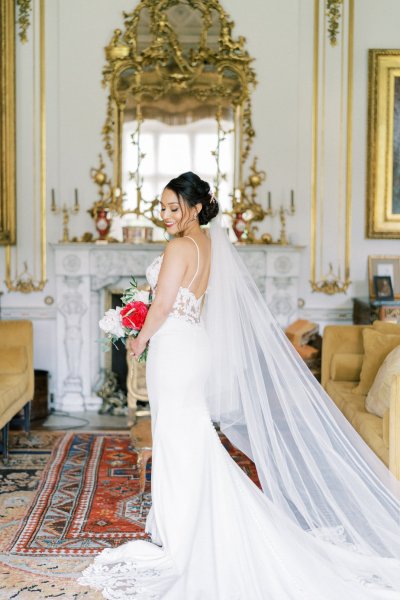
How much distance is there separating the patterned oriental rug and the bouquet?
41.5 inches

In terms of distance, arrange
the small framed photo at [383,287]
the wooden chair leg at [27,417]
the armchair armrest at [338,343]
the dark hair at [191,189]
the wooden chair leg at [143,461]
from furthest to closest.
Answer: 1. the small framed photo at [383,287]
2. the wooden chair leg at [27,417]
3. the armchair armrest at [338,343]
4. the wooden chair leg at [143,461]
5. the dark hair at [191,189]

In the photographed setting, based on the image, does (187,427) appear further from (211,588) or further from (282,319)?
(282,319)

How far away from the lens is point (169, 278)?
350 centimetres

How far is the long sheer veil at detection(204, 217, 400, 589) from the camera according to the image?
3.41 metres

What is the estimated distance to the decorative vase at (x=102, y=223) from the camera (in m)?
7.44

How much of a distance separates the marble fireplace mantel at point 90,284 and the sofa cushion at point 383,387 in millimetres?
2672

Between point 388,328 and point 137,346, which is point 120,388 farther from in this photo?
point 137,346

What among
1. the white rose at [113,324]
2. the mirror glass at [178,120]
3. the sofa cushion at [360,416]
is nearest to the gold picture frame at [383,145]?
the mirror glass at [178,120]

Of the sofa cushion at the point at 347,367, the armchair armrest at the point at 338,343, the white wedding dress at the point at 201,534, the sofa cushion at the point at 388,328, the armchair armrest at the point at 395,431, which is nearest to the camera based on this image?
the white wedding dress at the point at 201,534

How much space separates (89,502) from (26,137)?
4.13 metres

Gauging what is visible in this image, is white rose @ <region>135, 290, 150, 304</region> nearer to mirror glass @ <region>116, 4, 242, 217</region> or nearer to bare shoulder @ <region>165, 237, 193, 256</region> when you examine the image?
bare shoulder @ <region>165, 237, 193, 256</region>

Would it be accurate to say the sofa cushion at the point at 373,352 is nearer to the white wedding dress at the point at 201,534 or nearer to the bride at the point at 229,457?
the bride at the point at 229,457

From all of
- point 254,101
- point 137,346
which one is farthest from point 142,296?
point 254,101

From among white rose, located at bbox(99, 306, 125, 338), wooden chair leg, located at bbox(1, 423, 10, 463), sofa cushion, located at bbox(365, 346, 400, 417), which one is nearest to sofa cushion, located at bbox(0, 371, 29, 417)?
wooden chair leg, located at bbox(1, 423, 10, 463)
